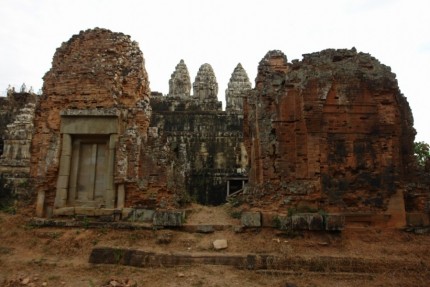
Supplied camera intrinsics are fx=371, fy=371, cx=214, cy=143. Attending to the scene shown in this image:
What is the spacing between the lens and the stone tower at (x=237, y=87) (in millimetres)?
27625

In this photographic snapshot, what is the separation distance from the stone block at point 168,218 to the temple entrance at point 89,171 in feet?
5.13

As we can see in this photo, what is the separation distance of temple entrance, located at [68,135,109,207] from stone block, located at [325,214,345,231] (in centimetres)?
555

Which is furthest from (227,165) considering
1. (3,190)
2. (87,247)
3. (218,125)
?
(87,247)

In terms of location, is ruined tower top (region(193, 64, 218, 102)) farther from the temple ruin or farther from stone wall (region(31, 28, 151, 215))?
stone wall (region(31, 28, 151, 215))

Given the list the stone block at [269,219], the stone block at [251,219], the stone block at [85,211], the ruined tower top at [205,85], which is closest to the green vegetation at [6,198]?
the stone block at [85,211]

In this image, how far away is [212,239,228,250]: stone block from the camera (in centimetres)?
816

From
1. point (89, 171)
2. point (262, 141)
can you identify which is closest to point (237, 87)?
point (262, 141)

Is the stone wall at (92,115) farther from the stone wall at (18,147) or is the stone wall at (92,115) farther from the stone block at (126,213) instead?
the stone wall at (18,147)

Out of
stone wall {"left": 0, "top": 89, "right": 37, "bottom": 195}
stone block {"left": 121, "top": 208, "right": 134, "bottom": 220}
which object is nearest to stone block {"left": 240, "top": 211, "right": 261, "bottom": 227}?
stone block {"left": 121, "top": 208, "right": 134, "bottom": 220}

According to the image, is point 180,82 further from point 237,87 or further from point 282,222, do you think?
point 282,222

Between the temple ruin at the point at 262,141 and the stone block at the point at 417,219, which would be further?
the temple ruin at the point at 262,141

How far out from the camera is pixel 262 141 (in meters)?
9.68

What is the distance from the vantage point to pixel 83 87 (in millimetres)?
10250

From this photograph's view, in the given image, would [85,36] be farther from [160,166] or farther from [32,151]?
Answer: [160,166]
